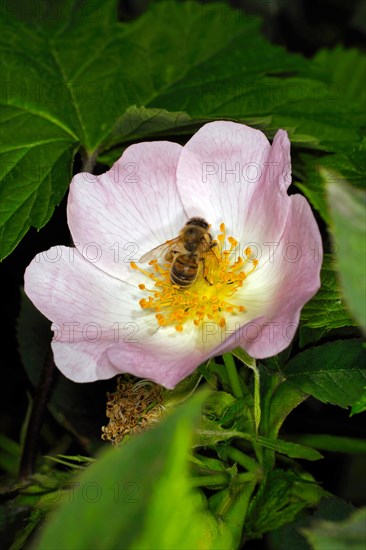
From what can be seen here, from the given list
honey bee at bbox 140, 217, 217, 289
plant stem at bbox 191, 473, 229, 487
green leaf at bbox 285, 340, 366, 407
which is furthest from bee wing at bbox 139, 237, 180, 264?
plant stem at bbox 191, 473, 229, 487

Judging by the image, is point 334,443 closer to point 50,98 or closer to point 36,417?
point 36,417

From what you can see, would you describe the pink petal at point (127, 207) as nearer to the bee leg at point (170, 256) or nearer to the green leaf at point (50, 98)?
the bee leg at point (170, 256)

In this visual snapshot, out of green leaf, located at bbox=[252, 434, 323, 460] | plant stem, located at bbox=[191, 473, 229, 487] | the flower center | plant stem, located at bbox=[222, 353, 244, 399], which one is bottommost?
plant stem, located at bbox=[191, 473, 229, 487]

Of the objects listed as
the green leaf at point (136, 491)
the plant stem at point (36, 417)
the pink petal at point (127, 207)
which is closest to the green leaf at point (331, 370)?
the pink petal at point (127, 207)

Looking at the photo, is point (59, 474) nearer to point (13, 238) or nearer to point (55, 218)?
point (13, 238)

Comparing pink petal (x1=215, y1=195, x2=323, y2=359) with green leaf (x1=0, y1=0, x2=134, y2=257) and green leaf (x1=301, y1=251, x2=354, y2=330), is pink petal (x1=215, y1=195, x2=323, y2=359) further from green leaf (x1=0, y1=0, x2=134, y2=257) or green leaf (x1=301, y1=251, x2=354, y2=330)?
green leaf (x1=0, y1=0, x2=134, y2=257)

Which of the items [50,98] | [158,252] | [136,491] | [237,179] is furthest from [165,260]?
[136,491]

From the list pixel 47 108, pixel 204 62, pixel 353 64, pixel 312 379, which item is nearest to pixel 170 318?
pixel 312 379
